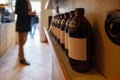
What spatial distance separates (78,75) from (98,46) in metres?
0.14

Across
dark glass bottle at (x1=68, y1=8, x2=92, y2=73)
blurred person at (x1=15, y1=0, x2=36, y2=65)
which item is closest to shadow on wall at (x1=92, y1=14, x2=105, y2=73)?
dark glass bottle at (x1=68, y1=8, x2=92, y2=73)

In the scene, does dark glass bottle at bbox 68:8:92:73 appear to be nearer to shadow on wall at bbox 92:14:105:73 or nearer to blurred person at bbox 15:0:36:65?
shadow on wall at bbox 92:14:105:73

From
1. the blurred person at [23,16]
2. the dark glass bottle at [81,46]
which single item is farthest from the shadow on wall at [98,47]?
the blurred person at [23,16]

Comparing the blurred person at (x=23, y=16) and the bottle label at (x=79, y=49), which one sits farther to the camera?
the blurred person at (x=23, y=16)

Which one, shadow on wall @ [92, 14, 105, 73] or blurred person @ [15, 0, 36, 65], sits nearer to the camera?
shadow on wall @ [92, 14, 105, 73]

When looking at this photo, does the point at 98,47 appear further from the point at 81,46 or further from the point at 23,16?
the point at 23,16

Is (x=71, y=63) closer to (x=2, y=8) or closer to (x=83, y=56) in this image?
(x=83, y=56)

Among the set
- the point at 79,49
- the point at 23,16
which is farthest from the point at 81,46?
the point at 23,16

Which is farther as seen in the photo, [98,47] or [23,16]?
[23,16]

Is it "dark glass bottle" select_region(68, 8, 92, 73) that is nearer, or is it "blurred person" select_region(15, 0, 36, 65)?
"dark glass bottle" select_region(68, 8, 92, 73)

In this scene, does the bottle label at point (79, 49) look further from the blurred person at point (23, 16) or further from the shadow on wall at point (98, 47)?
the blurred person at point (23, 16)

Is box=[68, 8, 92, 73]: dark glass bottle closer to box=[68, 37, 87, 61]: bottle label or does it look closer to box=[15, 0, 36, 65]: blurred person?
box=[68, 37, 87, 61]: bottle label

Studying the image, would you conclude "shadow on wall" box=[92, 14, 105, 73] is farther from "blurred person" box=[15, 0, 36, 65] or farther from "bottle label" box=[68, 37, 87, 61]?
"blurred person" box=[15, 0, 36, 65]

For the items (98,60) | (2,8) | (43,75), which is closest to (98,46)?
(98,60)
